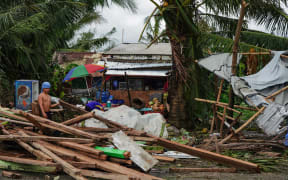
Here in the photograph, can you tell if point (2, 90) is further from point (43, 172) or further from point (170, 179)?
point (170, 179)

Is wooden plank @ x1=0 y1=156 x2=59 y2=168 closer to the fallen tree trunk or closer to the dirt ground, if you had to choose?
the dirt ground

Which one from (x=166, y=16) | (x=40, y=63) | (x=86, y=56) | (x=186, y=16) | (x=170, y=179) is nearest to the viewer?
(x=170, y=179)

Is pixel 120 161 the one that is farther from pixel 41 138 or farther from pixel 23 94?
pixel 23 94

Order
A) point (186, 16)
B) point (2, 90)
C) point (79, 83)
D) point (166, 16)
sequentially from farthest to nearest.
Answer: point (79, 83)
point (2, 90)
point (166, 16)
point (186, 16)

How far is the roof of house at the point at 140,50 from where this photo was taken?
1688 centimetres

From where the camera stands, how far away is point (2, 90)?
13164 mm

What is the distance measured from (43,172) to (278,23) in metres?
10.6

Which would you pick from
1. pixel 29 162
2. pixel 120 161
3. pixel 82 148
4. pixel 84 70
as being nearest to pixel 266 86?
pixel 120 161

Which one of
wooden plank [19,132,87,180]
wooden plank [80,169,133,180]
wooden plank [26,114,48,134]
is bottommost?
wooden plank [80,169,133,180]

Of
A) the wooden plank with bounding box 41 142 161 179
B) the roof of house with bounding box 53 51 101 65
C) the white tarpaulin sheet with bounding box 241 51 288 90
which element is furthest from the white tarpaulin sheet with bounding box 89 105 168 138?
the roof of house with bounding box 53 51 101 65

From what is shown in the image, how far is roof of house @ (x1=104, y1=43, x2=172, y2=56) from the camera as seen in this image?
16883 millimetres

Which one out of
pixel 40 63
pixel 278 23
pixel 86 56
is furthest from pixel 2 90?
pixel 86 56

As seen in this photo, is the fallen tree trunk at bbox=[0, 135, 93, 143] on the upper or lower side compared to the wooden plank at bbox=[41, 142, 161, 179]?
upper

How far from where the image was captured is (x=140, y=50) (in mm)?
17375
